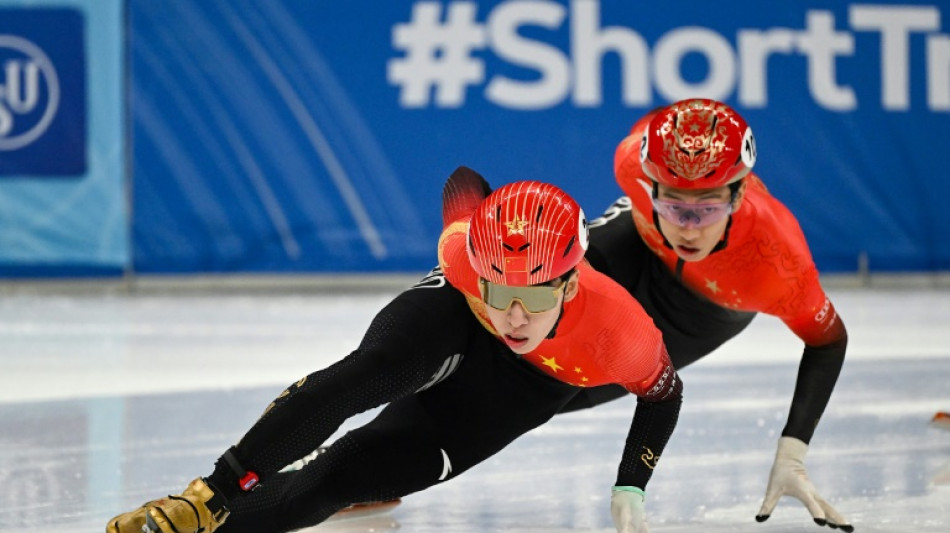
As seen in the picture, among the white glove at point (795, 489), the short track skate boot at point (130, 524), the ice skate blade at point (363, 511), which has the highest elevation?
the short track skate boot at point (130, 524)

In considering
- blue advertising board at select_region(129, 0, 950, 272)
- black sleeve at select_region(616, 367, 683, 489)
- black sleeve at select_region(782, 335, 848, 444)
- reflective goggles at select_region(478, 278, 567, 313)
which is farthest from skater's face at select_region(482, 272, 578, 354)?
blue advertising board at select_region(129, 0, 950, 272)

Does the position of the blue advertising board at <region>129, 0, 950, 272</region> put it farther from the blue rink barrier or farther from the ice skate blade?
the ice skate blade

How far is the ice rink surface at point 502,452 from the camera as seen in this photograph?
136 inches

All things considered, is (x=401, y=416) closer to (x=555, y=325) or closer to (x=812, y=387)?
(x=555, y=325)

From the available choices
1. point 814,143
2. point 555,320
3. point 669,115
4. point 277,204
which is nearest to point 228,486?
point 555,320

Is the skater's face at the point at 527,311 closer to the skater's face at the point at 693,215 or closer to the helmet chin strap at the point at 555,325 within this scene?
the helmet chin strap at the point at 555,325

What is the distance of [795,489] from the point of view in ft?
10.6

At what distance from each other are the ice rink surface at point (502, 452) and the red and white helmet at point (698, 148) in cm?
84

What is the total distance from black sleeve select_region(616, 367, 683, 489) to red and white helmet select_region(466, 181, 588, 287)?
40 cm

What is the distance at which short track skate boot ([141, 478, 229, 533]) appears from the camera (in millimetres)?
2451

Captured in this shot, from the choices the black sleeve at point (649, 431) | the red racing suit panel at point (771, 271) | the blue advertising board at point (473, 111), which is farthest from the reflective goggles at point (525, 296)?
the blue advertising board at point (473, 111)

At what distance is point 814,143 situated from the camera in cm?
844

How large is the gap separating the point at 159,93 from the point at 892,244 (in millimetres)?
4534

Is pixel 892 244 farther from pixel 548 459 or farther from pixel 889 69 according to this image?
pixel 548 459
